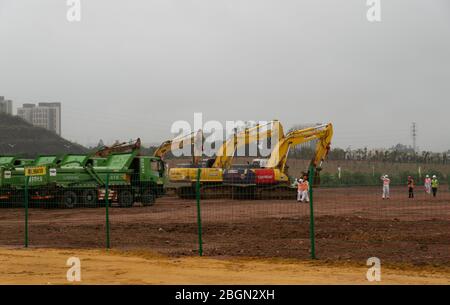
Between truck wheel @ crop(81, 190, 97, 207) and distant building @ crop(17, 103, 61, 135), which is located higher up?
distant building @ crop(17, 103, 61, 135)

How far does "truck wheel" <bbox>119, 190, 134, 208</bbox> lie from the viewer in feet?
114

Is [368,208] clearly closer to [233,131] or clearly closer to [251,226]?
[251,226]

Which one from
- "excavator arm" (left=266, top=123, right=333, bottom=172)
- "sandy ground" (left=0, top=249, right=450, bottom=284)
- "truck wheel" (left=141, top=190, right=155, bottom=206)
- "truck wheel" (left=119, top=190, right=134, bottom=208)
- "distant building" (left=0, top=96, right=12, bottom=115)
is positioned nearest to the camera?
"sandy ground" (left=0, top=249, right=450, bottom=284)

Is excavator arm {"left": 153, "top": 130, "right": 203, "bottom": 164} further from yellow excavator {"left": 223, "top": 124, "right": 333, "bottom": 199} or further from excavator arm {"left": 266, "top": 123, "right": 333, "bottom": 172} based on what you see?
excavator arm {"left": 266, "top": 123, "right": 333, "bottom": 172}

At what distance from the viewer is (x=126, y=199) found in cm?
3534

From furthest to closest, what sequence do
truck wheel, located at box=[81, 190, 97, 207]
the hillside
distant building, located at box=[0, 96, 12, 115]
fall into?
1. distant building, located at box=[0, 96, 12, 115]
2. the hillside
3. truck wheel, located at box=[81, 190, 97, 207]

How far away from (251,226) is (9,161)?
22.4 m

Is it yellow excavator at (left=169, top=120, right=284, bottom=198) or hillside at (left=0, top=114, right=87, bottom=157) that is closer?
yellow excavator at (left=169, top=120, right=284, bottom=198)

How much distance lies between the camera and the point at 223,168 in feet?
142

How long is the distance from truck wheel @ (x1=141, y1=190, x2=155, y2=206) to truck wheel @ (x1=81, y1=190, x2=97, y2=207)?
245 centimetres

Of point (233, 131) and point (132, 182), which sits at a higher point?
point (233, 131)

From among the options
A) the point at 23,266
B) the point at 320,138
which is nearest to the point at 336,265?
the point at 23,266

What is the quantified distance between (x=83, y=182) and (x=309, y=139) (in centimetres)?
1666

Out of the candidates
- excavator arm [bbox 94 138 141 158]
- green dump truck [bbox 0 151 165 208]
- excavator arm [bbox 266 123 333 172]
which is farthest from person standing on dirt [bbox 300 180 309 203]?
excavator arm [bbox 94 138 141 158]
